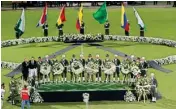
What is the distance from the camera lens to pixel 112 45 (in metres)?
36.3

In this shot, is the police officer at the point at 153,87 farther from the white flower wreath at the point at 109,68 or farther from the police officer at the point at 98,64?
the police officer at the point at 98,64

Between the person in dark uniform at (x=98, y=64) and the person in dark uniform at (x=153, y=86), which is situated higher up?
the person in dark uniform at (x=98, y=64)

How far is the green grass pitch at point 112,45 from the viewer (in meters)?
20.8

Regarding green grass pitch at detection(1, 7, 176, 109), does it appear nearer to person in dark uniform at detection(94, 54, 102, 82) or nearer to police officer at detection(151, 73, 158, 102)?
police officer at detection(151, 73, 158, 102)

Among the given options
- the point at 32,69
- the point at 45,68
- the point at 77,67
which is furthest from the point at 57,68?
the point at 32,69

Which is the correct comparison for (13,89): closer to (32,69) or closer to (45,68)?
(32,69)

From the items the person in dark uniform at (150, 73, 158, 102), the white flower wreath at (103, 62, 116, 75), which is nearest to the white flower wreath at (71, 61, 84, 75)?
the white flower wreath at (103, 62, 116, 75)

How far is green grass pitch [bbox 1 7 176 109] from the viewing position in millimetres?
20766

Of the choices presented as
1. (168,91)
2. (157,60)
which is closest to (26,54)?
(157,60)

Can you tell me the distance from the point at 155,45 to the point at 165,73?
10335 millimetres

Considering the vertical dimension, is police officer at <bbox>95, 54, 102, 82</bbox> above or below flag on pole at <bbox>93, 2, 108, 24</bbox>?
below

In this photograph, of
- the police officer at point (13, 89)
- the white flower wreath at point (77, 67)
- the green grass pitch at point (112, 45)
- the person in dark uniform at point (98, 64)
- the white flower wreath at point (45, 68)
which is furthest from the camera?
the person in dark uniform at point (98, 64)

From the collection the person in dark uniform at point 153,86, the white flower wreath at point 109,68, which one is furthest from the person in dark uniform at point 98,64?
the person in dark uniform at point 153,86

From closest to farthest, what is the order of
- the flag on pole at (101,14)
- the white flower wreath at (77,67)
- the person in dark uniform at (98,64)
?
1. the white flower wreath at (77,67)
2. the person in dark uniform at (98,64)
3. the flag on pole at (101,14)
